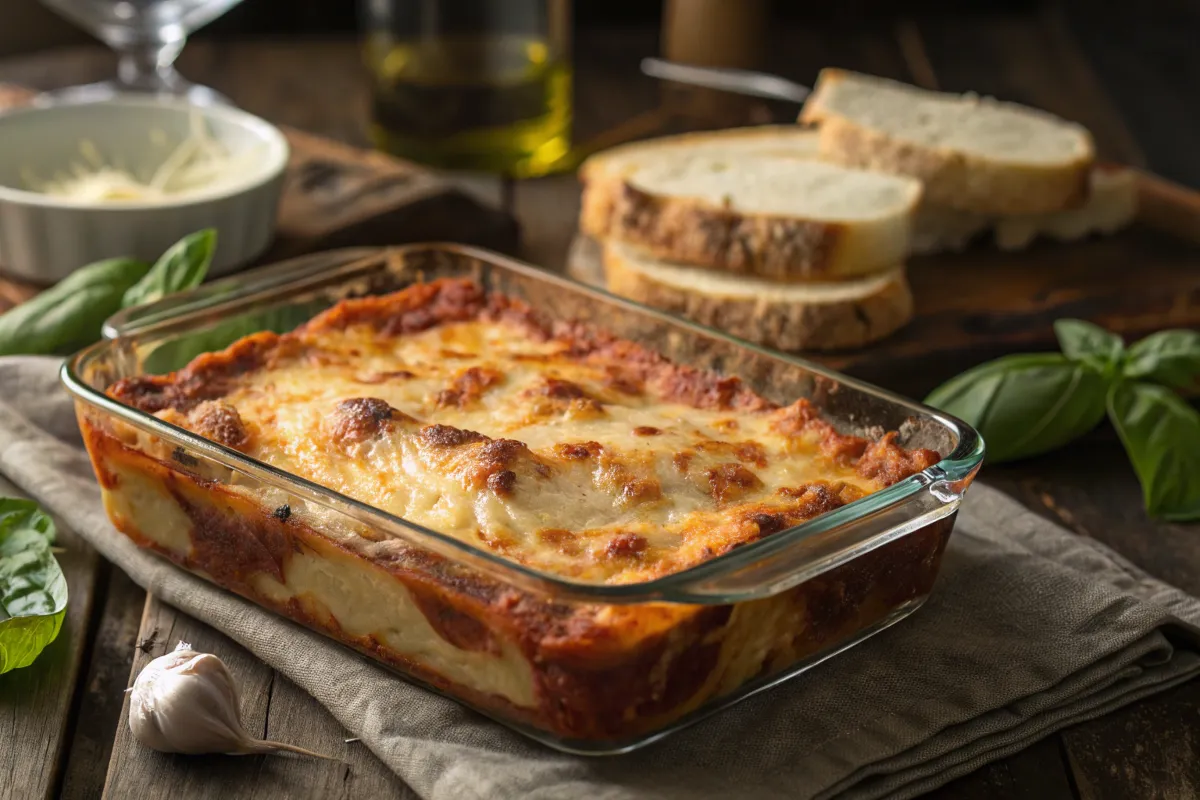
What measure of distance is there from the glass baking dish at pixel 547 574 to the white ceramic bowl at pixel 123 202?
77cm

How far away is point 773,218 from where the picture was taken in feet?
10.4

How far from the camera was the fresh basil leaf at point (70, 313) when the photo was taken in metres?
2.81

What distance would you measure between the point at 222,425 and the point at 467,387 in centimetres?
39

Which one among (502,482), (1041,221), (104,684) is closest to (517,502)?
(502,482)

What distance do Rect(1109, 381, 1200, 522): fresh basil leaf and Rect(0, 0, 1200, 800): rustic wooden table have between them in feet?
0.20

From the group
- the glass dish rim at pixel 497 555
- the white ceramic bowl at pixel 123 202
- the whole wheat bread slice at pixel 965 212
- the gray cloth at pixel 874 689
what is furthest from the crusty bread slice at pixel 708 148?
the gray cloth at pixel 874 689

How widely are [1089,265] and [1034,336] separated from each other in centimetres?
56

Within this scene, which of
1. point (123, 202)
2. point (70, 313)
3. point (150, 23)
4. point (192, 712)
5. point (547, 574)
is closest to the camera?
point (547, 574)

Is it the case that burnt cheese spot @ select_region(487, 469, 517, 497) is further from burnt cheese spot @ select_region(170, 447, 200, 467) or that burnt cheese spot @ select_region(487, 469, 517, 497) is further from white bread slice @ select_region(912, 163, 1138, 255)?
white bread slice @ select_region(912, 163, 1138, 255)

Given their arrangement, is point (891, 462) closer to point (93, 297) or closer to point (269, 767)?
point (269, 767)

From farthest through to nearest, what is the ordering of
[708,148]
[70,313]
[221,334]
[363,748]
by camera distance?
1. [708,148]
2. [70,313]
3. [221,334]
4. [363,748]

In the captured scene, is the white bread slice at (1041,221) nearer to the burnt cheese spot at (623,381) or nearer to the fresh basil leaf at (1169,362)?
the fresh basil leaf at (1169,362)

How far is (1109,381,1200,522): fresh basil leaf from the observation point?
259 centimetres

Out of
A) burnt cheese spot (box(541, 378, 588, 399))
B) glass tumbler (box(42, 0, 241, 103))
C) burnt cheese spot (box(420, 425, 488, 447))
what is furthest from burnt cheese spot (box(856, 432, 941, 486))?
glass tumbler (box(42, 0, 241, 103))
